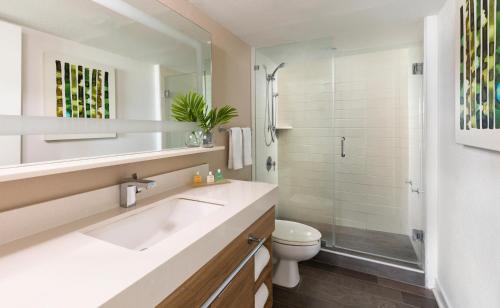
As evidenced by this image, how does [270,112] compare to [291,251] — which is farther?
[270,112]

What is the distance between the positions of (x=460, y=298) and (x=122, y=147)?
6.63 feet

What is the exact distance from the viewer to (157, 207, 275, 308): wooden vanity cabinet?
783mm

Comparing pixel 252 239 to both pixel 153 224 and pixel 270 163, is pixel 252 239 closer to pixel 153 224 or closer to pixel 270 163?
pixel 153 224

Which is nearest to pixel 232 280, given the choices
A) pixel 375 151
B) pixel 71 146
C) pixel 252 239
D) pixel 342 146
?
pixel 252 239

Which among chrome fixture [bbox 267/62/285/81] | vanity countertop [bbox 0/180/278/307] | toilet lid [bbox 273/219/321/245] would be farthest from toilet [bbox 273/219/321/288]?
chrome fixture [bbox 267/62/285/81]

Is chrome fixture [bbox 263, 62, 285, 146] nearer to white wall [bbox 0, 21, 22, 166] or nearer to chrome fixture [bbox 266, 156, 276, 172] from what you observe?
chrome fixture [bbox 266, 156, 276, 172]

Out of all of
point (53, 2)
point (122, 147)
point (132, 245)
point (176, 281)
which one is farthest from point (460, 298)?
point (53, 2)

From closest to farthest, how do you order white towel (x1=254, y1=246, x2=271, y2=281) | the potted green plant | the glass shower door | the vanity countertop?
1. the vanity countertop
2. white towel (x1=254, y1=246, x2=271, y2=281)
3. the potted green plant
4. the glass shower door

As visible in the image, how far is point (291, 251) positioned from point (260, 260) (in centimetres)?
58

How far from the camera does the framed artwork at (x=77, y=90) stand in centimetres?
94

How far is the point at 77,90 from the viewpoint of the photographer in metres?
1.02

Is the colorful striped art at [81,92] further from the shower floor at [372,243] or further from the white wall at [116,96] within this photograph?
the shower floor at [372,243]

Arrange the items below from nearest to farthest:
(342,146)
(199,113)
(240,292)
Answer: (240,292) → (199,113) → (342,146)

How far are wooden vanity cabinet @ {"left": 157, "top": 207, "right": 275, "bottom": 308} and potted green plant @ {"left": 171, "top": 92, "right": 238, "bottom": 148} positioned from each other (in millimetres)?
672
